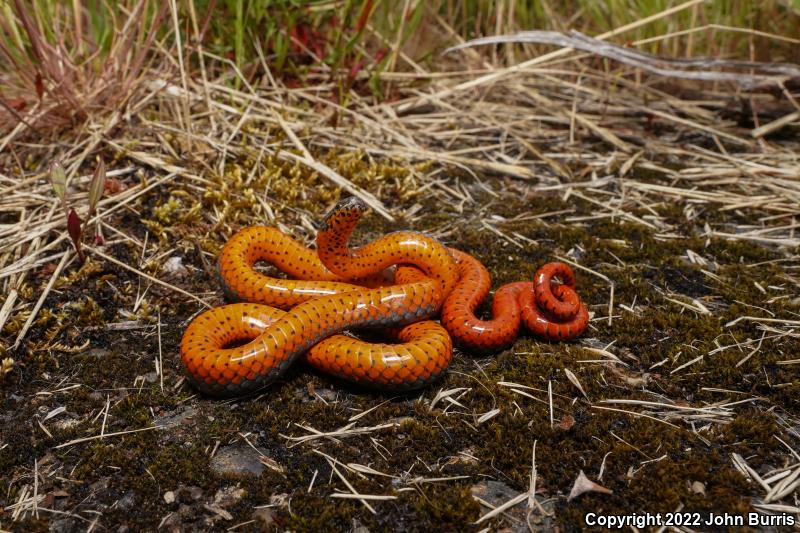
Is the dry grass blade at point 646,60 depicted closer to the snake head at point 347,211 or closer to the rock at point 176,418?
the snake head at point 347,211

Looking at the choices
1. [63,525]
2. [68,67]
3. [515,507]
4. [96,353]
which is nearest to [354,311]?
[515,507]

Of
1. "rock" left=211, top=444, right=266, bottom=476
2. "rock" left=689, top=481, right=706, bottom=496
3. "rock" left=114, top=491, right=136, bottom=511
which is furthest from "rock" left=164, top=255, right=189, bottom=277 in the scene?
"rock" left=689, top=481, right=706, bottom=496

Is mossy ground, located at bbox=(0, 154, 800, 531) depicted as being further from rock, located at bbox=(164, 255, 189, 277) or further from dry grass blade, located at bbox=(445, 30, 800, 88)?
dry grass blade, located at bbox=(445, 30, 800, 88)

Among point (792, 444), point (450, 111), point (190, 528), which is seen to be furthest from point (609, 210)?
point (190, 528)

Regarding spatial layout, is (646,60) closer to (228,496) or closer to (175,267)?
(175,267)

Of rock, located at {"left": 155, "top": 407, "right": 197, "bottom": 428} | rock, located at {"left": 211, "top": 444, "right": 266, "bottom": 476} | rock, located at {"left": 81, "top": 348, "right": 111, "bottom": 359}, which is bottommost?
rock, located at {"left": 211, "top": 444, "right": 266, "bottom": 476}

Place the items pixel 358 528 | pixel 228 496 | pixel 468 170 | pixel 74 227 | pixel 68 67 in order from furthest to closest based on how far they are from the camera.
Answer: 1. pixel 468 170
2. pixel 68 67
3. pixel 74 227
4. pixel 228 496
5. pixel 358 528
